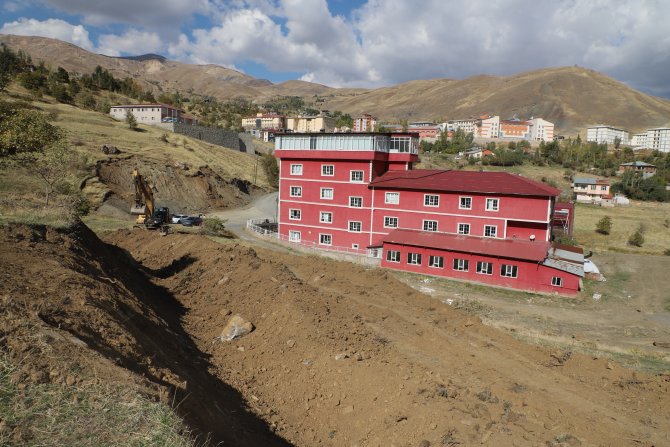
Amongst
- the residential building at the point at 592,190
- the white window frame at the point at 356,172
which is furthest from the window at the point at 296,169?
the residential building at the point at 592,190

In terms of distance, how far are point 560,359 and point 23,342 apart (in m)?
17.9

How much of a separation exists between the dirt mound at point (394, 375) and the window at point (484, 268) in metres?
9.61

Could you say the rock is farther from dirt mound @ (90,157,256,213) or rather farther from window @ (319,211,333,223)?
dirt mound @ (90,157,256,213)

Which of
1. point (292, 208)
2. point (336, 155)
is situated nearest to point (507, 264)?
point (336, 155)

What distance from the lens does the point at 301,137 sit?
42.6 m

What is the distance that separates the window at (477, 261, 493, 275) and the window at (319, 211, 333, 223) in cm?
1417

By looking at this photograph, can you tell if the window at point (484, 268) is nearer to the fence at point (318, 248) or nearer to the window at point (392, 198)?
the fence at point (318, 248)

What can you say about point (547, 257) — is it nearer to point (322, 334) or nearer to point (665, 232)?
point (322, 334)

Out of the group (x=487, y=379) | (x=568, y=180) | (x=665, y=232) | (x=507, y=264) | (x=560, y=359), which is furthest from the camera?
(x=568, y=180)

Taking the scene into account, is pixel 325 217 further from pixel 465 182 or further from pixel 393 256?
pixel 465 182

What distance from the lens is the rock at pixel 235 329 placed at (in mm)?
17723

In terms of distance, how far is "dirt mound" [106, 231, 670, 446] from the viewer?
12.4 m

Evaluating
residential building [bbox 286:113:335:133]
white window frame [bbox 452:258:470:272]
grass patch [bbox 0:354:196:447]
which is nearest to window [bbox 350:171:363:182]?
white window frame [bbox 452:258:470:272]

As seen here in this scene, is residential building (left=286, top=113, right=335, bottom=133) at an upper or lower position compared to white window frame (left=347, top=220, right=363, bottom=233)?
upper
